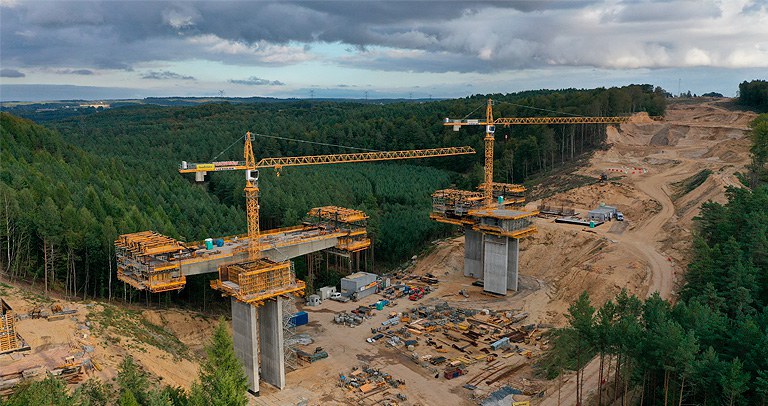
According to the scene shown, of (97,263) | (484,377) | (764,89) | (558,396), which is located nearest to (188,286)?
(97,263)

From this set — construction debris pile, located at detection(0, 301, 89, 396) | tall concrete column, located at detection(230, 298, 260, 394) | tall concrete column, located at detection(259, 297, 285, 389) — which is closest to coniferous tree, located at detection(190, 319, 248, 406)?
construction debris pile, located at detection(0, 301, 89, 396)

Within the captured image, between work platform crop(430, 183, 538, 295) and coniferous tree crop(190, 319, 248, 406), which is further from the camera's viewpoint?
work platform crop(430, 183, 538, 295)

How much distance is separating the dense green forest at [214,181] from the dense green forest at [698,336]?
149 ft

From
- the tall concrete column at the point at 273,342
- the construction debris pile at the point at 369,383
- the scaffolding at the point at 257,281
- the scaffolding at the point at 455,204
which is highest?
the scaffolding at the point at 455,204

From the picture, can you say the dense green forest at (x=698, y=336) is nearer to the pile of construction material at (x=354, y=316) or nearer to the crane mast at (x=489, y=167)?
the pile of construction material at (x=354, y=316)

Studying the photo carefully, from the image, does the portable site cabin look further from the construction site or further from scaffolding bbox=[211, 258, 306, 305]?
scaffolding bbox=[211, 258, 306, 305]

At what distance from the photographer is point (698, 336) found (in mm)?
35594

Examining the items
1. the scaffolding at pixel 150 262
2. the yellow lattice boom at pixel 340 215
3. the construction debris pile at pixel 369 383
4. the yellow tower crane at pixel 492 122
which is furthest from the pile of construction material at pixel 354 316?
the yellow tower crane at pixel 492 122

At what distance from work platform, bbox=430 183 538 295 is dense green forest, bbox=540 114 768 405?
20178 mm

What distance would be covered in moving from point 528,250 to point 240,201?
5218cm

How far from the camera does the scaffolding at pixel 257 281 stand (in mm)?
47719

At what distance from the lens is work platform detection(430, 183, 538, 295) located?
71.8 metres

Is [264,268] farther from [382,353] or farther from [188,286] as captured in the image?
[188,286]

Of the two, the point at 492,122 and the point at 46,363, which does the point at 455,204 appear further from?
the point at 46,363
